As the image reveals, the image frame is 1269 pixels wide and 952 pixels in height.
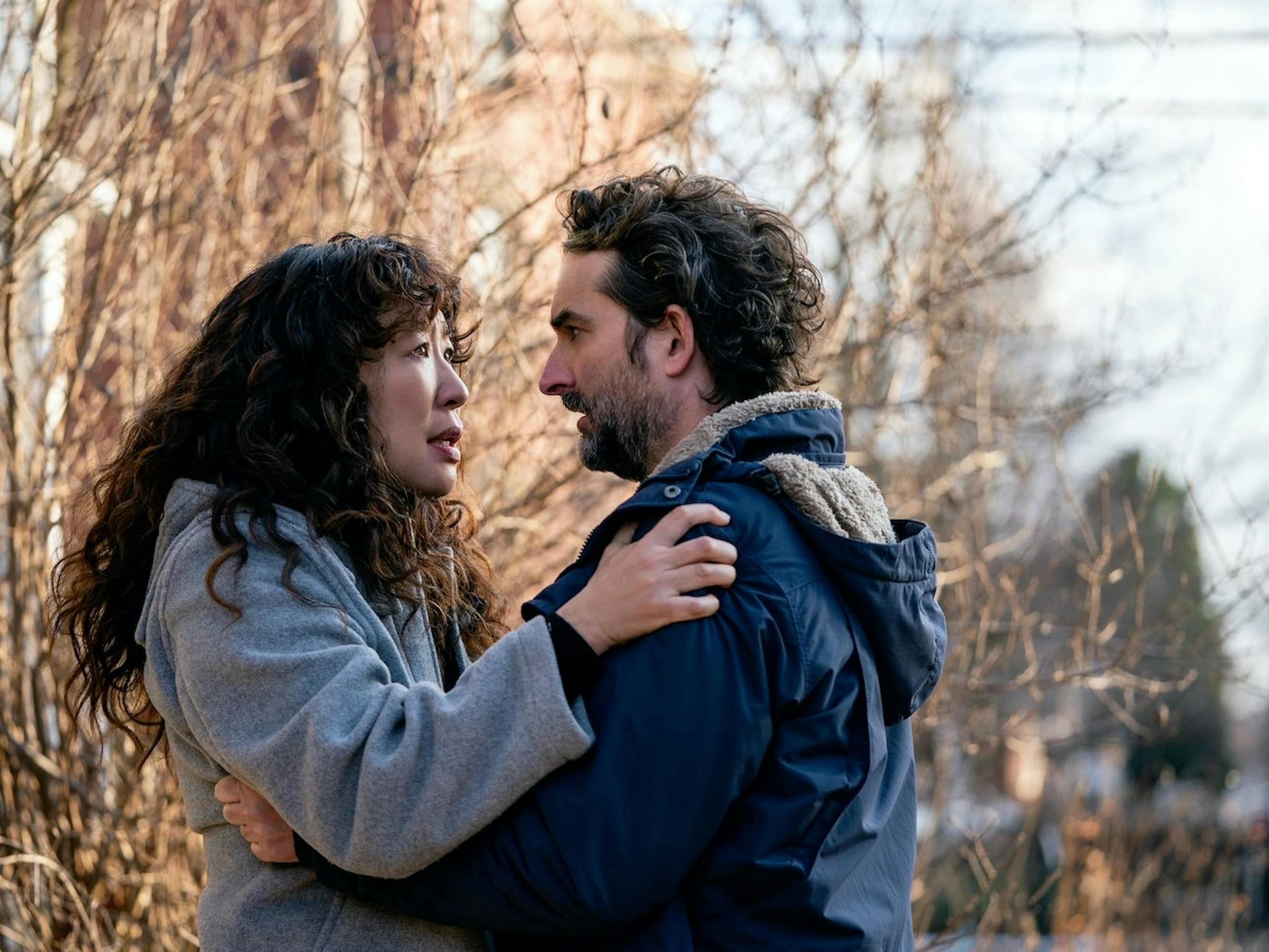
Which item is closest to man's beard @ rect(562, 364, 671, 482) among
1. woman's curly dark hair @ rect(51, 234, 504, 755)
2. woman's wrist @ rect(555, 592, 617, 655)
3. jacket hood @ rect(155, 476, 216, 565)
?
woman's curly dark hair @ rect(51, 234, 504, 755)

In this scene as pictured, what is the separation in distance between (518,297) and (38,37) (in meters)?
1.60

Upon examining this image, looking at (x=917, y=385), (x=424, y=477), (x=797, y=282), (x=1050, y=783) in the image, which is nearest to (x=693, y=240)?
(x=797, y=282)

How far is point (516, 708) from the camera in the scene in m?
2.05

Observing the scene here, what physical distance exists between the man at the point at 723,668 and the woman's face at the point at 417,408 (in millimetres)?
202

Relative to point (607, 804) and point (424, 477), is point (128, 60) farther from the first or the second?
point (607, 804)

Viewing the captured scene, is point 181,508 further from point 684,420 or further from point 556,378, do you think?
point 684,420

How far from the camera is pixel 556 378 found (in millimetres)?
2686

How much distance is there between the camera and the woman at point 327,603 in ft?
6.72

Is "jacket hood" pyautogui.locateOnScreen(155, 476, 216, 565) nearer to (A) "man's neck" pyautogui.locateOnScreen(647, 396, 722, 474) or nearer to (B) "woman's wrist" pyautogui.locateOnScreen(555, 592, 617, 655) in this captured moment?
(B) "woman's wrist" pyautogui.locateOnScreen(555, 592, 617, 655)

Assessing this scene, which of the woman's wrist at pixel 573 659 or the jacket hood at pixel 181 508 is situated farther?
the jacket hood at pixel 181 508

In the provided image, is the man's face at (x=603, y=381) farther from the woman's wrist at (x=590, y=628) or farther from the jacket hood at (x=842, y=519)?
the woman's wrist at (x=590, y=628)

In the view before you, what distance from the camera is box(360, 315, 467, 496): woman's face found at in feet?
8.33

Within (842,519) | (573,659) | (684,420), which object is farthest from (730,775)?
(684,420)

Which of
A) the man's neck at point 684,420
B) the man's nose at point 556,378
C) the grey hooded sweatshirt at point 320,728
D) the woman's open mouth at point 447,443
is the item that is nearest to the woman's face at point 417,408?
A: the woman's open mouth at point 447,443
